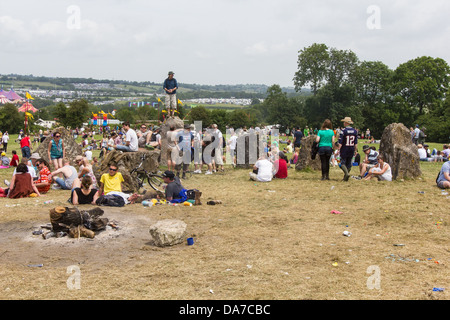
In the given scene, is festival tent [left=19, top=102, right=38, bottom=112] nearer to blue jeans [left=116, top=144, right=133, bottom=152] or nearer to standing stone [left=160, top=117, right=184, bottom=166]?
standing stone [left=160, top=117, right=184, bottom=166]

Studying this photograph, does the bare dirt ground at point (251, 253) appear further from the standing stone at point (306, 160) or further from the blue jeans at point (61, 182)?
the standing stone at point (306, 160)

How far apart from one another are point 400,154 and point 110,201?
9622 millimetres

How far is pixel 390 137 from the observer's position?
14969 millimetres

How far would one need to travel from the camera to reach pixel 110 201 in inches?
404

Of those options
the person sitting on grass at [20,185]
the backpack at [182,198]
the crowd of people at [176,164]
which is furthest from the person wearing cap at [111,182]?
the person sitting on grass at [20,185]

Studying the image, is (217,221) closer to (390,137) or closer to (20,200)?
(20,200)

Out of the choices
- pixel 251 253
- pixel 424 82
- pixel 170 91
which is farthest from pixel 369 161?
pixel 424 82

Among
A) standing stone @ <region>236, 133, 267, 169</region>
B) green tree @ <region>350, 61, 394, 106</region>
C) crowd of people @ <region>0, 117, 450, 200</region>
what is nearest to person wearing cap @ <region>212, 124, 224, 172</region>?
crowd of people @ <region>0, 117, 450, 200</region>

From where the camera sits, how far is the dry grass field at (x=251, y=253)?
5.42 metres

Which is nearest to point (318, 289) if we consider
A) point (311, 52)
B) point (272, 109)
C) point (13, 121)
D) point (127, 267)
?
point (127, 267)

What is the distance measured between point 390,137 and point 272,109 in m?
60.8

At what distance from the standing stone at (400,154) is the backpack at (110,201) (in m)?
9.13

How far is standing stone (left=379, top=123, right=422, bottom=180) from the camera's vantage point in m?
14.2

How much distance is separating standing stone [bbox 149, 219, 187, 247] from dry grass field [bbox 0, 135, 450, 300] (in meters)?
0.14
